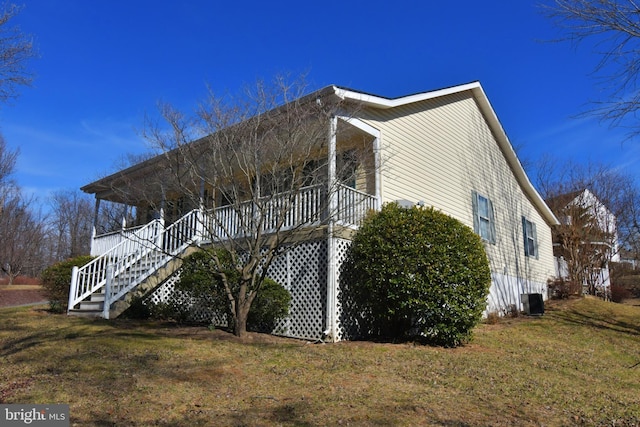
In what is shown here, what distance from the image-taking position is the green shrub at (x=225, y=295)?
30.2 feet

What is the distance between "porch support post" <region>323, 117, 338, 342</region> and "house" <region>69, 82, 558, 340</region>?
0.8 inches

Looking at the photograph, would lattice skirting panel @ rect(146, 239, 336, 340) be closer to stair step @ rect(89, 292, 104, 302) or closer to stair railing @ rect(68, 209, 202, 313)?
stair railing @ rect(68, 209, 202, 313)

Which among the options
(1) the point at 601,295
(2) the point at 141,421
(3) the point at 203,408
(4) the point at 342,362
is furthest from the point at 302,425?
(1) the point at 601,295

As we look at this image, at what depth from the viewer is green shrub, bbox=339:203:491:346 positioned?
8305 mm

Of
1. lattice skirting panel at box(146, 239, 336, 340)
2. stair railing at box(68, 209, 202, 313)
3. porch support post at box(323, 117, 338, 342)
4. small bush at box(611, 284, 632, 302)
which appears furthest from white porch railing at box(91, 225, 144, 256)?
small bush at box(611, 284, 632, 302)

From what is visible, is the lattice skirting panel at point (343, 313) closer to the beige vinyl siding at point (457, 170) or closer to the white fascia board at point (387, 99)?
the beige vinyl siding at point (457, 170)

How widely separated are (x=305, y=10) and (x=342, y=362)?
1008cm

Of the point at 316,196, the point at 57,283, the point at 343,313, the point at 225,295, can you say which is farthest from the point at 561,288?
the point at 57,283

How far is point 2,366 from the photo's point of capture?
6332 mm

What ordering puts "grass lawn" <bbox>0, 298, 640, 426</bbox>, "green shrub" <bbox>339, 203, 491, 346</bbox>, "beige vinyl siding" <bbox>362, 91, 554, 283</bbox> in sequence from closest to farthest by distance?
"grass lawn" <bbox>0, 298, 640, 426</bbox>
"green shrub" <bbox>339, 203, 491, 346</bbox>
"beige vinyl siding" <bbox>362, 91, 554, 283</bbox>

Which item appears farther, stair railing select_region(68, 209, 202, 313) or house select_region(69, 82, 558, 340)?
stair railing select_region(68, 209, 202, 313)

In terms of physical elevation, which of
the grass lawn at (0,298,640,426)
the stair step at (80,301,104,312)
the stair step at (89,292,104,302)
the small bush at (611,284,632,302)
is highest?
the small bush at (611,284,632,302)

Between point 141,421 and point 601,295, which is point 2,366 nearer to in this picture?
point 141,421

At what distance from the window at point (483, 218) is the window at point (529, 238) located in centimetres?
282
